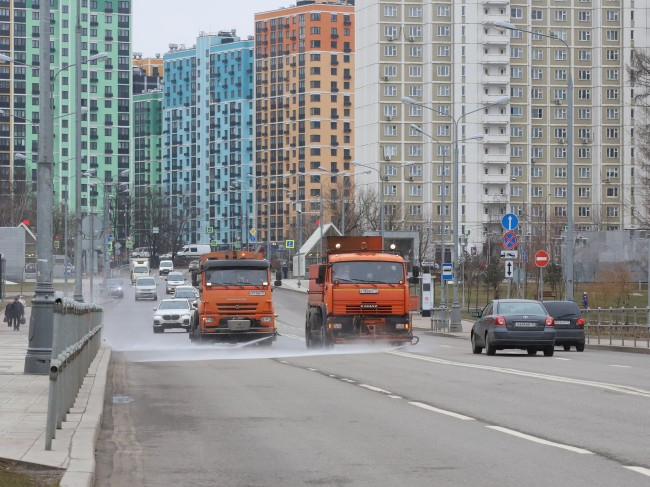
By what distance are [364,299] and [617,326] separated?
1101 cm

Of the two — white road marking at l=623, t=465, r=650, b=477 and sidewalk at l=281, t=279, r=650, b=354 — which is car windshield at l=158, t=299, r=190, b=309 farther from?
white road marking at l=623, t=465, r=650, b=477

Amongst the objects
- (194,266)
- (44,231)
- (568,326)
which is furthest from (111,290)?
(44,231)

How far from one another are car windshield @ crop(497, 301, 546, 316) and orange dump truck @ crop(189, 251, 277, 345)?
8.49m

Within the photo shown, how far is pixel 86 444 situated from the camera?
12961 millimetres

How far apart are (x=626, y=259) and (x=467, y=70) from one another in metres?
57.3

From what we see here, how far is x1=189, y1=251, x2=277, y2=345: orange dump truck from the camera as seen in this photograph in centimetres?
4238

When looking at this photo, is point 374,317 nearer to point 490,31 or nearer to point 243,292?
point 243,292

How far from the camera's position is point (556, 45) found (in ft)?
580

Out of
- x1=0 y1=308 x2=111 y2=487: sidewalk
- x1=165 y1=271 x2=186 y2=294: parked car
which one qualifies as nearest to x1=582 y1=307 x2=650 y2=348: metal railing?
x1=0 y1=308 x2=111 y2=487: sidewalk

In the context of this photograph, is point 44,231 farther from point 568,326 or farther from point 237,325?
point 568,326

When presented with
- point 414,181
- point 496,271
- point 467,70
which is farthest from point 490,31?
point 496,271

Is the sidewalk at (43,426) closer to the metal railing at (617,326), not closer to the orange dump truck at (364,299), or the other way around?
the orange dump truck at (364,299)

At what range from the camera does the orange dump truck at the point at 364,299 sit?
126 feet

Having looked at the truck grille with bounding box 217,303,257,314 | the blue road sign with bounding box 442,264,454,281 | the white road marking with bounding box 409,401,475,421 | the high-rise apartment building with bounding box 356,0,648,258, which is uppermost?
the high-rise apartment building with bounding box 356,0,648,258
